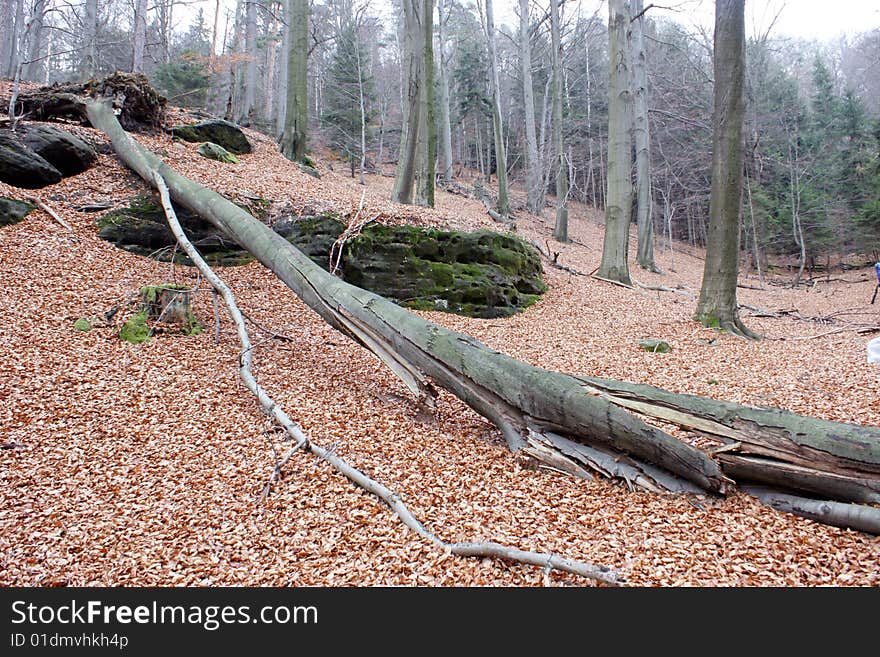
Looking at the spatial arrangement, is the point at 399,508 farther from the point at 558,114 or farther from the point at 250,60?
the point at 250,60

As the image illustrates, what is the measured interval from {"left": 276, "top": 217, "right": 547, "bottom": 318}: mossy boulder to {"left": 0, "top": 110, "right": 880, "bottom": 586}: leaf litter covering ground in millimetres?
1162

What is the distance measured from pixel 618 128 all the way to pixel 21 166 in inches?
450

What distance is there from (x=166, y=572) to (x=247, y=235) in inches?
194

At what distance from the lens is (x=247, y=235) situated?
6.83 m

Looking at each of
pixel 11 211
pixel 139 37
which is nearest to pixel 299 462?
pixel 11 211

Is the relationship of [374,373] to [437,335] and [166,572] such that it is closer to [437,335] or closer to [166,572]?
[437,335]

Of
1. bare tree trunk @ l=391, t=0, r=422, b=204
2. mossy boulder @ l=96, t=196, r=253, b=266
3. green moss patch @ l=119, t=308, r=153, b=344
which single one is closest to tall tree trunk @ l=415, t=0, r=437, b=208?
bare tree trunk @ l=391, t=0, r=422, b=204

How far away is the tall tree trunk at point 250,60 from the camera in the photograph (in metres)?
19.2

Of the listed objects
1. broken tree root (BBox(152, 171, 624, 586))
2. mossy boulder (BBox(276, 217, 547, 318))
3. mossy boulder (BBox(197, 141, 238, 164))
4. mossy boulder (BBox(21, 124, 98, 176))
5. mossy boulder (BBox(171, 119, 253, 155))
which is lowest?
broken tree root (BBox(152, 171, 624, 586))

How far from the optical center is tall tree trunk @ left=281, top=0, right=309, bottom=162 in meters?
13.8

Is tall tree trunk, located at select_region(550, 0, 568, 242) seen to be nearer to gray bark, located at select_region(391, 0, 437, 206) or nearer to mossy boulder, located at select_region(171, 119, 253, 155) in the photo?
gray bark, located at select_region(391, 0, 437, 206)

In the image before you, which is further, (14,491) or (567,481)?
(567,481)

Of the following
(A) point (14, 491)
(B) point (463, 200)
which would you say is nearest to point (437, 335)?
(A) point (14, 491)

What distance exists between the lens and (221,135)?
1313cm
